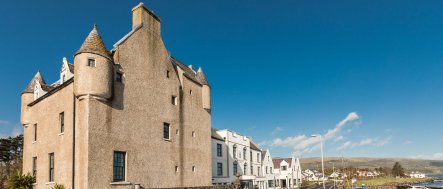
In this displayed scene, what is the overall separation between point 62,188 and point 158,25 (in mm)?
17666

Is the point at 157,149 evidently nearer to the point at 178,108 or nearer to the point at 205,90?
the point at 178,108

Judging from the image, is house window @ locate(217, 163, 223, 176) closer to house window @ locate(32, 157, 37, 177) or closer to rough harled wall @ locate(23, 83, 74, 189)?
house window @ locate(32, 157, 37, 177)

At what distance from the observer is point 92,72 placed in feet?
80.3

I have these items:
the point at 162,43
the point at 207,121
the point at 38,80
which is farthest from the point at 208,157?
the point at 38,80

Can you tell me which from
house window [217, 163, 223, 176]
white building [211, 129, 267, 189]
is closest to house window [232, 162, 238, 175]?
white building [211, 129, 267, 189]

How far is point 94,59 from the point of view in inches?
976

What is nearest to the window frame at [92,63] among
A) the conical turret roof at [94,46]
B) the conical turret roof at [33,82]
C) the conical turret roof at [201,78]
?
the conical turret roof at [94,46]

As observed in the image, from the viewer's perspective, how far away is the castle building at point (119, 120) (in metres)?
24.1

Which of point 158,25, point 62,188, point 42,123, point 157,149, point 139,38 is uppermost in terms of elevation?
point 158,25

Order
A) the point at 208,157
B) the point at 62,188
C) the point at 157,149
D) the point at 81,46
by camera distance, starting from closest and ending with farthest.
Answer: the point at 62,188 < the point at 81,46 < the point at 157,149 < the point at 208,157

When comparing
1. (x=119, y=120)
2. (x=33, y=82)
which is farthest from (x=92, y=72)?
(x=33, y=82)

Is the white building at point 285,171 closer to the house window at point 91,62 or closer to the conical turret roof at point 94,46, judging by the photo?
the conical turret roof at point 94,46

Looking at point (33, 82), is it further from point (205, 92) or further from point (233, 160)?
point (233, 160)

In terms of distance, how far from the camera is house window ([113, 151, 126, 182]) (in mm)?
25375
